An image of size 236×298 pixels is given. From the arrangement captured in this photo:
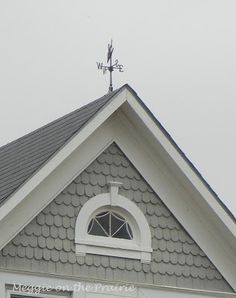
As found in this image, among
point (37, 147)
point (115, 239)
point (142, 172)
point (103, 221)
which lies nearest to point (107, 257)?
point (115, 239)

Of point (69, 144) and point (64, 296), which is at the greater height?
point (69, 144)

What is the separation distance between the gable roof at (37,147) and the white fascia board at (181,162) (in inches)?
15.9

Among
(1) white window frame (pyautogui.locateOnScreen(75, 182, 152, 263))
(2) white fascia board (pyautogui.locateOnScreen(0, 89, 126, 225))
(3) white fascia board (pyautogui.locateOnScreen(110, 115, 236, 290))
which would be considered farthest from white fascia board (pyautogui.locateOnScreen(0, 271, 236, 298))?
(2) white fascia board (pyautogui.locateOnScreen(0, 89, 126, 225))

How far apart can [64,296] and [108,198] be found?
1628 mm

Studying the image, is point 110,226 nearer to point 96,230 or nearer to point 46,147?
point 96,230

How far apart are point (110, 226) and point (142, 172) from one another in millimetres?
937

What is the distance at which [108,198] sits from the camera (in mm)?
22484

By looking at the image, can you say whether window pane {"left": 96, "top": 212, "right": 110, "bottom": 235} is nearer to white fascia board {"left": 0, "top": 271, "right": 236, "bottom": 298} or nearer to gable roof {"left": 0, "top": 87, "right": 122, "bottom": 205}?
white fascia board {"left": 0, "top": 271, "right": 236, "bottom": 298}

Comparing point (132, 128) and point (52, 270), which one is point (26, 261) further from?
point (132, 128)

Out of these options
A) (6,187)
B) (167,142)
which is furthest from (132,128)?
(6,187)

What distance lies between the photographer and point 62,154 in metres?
21.9

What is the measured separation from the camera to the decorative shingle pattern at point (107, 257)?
21.6 meters

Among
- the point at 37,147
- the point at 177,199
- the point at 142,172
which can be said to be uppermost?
the point at 37,147

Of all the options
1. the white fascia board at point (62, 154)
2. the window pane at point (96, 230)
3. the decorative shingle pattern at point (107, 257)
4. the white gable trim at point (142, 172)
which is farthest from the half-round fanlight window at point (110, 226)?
the white fascia board at point (62, 154)
